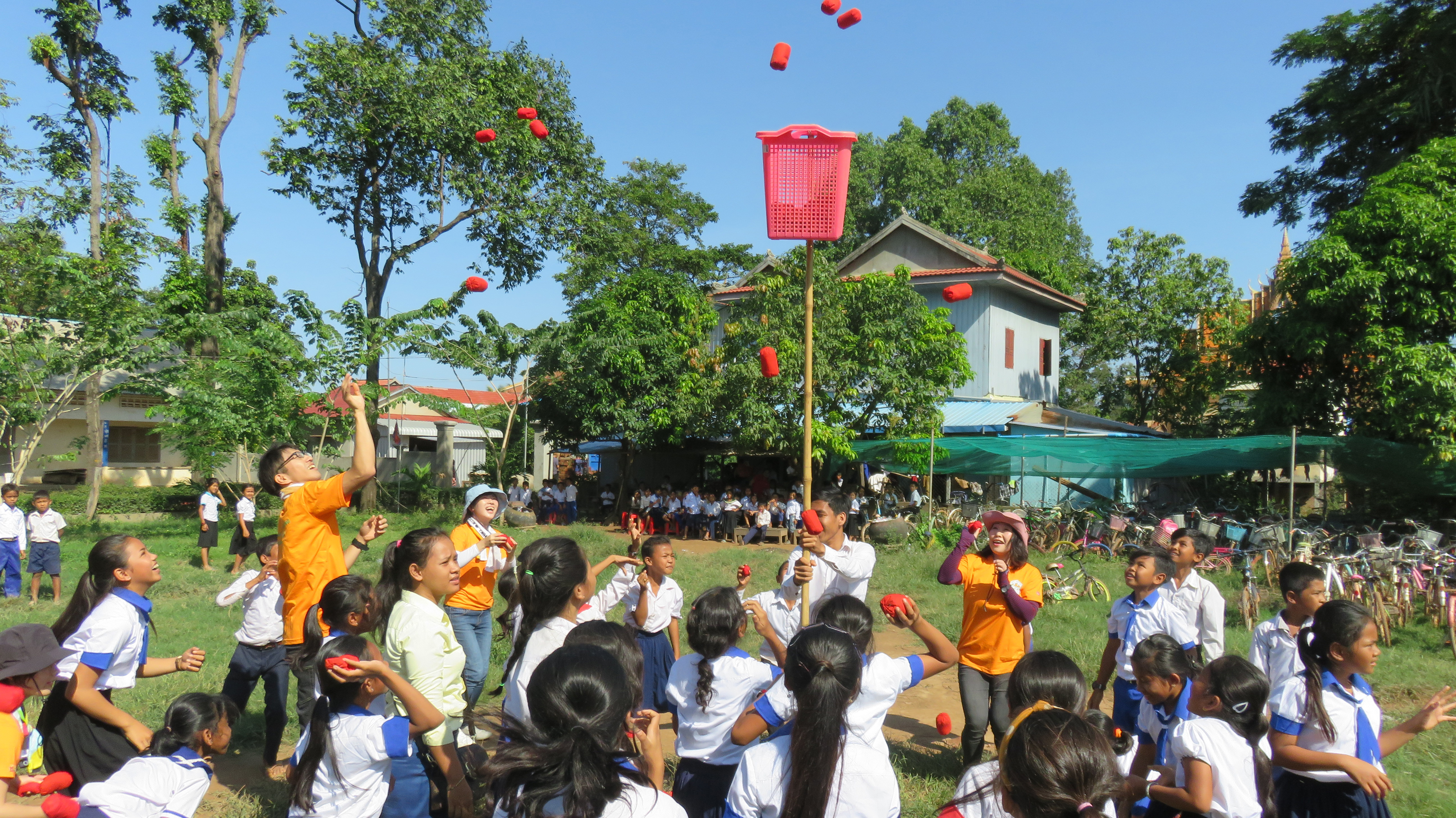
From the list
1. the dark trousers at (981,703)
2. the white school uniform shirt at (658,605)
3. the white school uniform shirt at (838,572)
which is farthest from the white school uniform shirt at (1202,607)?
the white school uniform shirt at (658,605)

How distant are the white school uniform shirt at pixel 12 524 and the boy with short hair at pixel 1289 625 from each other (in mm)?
11963

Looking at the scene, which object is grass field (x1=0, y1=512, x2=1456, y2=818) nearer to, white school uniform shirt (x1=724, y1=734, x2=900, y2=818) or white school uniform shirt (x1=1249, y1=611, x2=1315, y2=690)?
white school uniform shirt (x1=1249, y1=611, x2=1315, y2=690)

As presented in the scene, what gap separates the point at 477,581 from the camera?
4973 mm

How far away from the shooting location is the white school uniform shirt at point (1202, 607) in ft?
14.8

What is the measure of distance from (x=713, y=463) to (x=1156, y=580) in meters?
19.0

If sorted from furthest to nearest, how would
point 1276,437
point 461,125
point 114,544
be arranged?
point 461,125
point 1276,437
point 114,544

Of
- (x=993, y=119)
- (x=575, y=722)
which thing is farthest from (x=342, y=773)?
(x=993, y=119)

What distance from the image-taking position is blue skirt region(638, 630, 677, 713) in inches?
179

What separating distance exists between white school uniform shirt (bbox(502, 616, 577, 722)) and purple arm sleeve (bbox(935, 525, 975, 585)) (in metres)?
2.07

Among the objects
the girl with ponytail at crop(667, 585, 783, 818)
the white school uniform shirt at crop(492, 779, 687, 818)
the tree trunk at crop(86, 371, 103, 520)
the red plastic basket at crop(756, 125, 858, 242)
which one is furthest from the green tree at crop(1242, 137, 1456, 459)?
the tree trunk at crop(86, 371, 103, 520)

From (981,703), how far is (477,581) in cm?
287

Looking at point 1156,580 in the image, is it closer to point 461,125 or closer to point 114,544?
point 114,544

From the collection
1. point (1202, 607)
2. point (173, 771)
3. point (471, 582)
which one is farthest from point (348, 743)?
point (1202, 607)

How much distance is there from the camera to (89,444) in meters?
20.6
